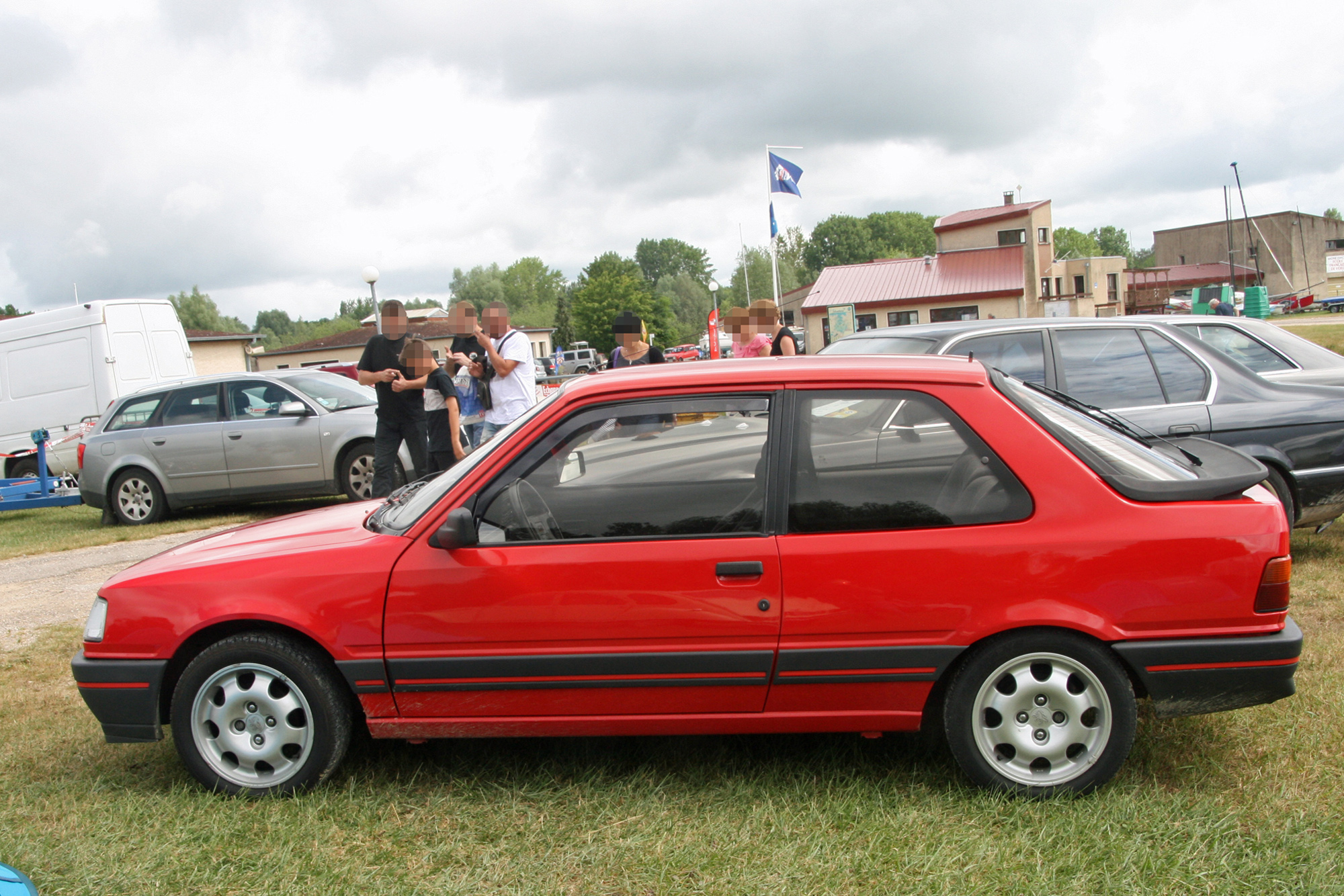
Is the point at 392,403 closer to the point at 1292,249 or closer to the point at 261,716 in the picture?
the point at 261,716

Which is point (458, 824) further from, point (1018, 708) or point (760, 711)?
point (1018, 708)

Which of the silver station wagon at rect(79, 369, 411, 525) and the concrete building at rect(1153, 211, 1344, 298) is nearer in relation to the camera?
the silver station wagon at rect(79, 369, 411, 525)

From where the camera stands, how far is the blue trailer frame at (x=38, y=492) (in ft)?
37.9

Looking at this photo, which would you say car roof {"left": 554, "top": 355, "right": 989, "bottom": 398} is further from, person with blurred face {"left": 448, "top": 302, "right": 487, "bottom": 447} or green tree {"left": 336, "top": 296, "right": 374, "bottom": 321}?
green tree {"left": 336, "top": 296, "right": 374, "bottom": 321}

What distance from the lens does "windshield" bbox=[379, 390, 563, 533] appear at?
3.34 meters

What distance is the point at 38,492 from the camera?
11.9 m

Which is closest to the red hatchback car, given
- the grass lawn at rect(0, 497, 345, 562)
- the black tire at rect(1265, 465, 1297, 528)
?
the black tire at rect(1265, 465, 1297, 528)

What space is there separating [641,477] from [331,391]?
827cm

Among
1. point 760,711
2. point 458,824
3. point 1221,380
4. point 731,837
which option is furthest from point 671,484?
point 1221,380

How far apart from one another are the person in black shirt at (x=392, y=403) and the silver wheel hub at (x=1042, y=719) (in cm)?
539

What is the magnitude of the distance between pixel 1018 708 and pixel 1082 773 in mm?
310

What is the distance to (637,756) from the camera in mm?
3664

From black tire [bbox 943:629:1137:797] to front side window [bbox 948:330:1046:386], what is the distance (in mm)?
3348

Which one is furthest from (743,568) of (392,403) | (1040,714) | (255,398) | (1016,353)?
(255,398)
